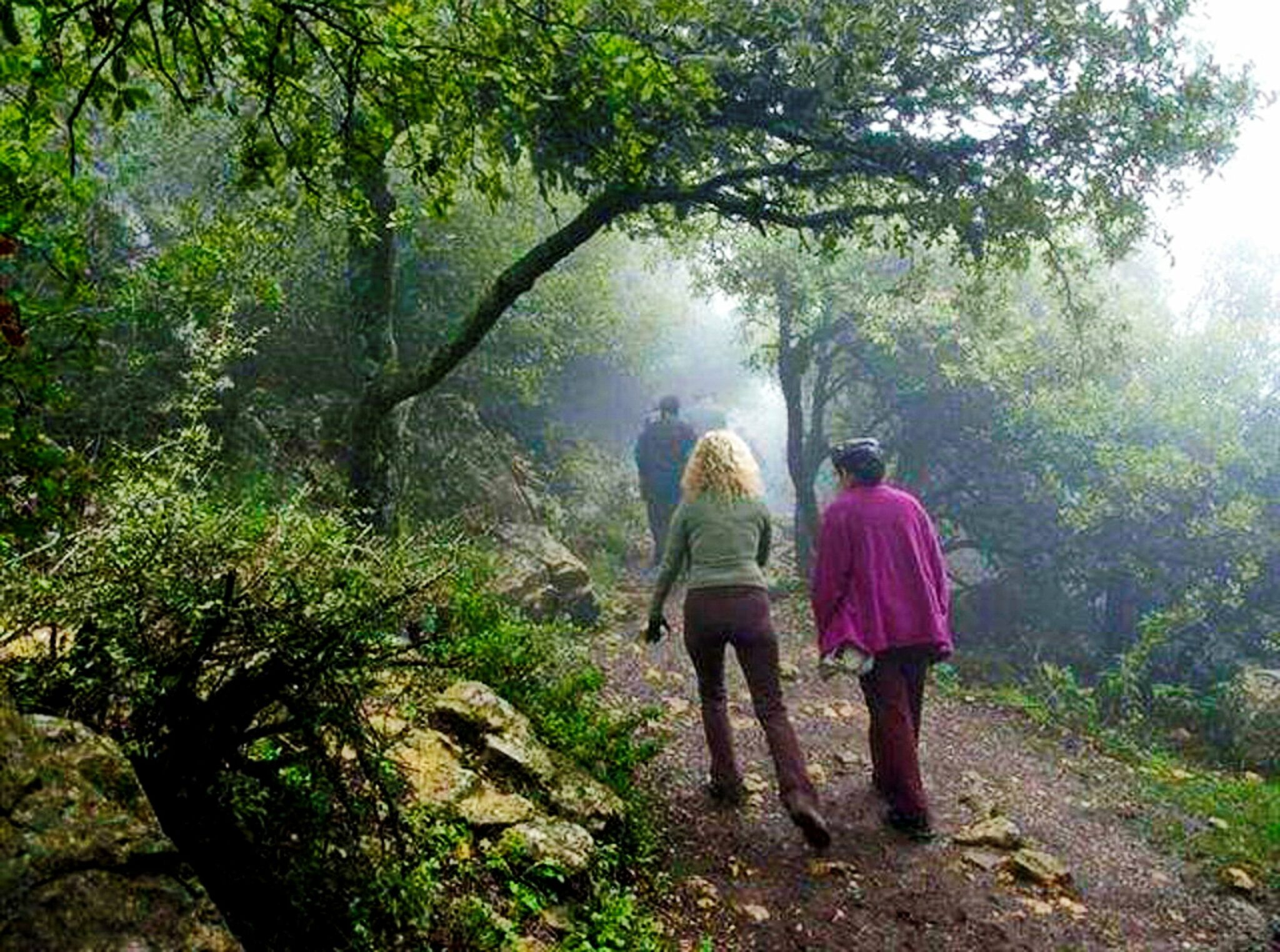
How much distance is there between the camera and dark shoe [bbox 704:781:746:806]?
18.9ft

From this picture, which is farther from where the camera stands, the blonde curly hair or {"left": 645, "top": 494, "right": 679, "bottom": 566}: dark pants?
{"left": 645, "top": 494, "right": 679, "bottom": 566}: dark pants

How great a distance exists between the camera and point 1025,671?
43.9ft

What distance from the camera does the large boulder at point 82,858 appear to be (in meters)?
2.05

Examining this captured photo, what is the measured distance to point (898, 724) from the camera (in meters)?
5.66

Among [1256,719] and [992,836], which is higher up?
[992,836]

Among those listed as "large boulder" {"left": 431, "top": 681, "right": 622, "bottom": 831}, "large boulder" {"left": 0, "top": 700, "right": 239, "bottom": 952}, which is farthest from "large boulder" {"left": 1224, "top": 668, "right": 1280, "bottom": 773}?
"large boulder" {"left": 0, "top": 700, "right": 239, "bottom": 952}

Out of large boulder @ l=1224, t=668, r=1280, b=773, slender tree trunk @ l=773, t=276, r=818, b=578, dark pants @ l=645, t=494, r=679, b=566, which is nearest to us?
large boulder @ l=1224, t=668, r=1280, b=773

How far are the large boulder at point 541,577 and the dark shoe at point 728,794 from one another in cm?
426

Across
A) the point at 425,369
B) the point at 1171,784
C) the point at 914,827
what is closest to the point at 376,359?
the point at 425,369

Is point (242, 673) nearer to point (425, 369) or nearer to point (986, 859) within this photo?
point (986, 859)

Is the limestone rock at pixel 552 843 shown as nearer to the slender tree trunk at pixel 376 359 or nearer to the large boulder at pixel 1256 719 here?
the slender tree trunk at pixel 376 359

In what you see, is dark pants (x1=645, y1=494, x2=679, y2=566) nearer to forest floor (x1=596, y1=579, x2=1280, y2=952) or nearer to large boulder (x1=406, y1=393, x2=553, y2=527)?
large boulder (x1=406, y1=393, x2=553, y2=527)

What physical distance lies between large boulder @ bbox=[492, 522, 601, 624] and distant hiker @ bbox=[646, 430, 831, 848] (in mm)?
4097

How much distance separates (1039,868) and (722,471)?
120 inches
